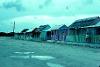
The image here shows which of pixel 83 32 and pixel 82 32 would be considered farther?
pixel 82 32

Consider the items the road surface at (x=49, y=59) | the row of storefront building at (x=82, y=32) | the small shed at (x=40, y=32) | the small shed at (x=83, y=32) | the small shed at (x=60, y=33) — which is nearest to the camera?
the road surface at (x=49, y=59)

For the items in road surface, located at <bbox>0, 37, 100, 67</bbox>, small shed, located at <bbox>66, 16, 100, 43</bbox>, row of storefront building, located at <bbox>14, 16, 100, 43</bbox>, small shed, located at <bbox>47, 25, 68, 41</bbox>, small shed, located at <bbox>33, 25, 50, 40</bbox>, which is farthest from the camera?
small shed, located at <bbox>33, 25, 50, 40</bbox>

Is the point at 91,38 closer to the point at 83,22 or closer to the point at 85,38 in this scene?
the point at 85,38

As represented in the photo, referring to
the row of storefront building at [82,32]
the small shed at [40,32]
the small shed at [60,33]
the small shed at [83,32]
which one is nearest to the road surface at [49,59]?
the row of storefront building at [82,32]

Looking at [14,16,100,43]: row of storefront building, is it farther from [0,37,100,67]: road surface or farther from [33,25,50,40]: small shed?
[0,37,100,67]: road surface

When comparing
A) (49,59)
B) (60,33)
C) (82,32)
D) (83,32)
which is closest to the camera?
(49,59)

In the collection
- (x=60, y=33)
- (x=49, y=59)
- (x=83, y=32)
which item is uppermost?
(x=60, y=33)

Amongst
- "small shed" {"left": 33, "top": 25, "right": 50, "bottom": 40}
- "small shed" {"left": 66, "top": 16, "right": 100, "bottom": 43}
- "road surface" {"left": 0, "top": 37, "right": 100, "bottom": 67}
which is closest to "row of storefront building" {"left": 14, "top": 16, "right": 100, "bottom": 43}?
"small shed" {"left": 66, "top": 16, "right": 100, "bottom": 43}

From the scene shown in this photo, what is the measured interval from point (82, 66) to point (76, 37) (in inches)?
1627

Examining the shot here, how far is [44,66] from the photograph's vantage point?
1326 centimetres

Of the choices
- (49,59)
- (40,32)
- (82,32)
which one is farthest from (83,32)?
(40,32)

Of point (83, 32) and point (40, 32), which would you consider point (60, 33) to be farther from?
point (40, 32)

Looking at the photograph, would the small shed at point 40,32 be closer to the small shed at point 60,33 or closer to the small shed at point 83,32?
the small shed at point 60,33

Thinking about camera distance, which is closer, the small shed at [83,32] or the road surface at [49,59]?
the road surface at [49,59]
